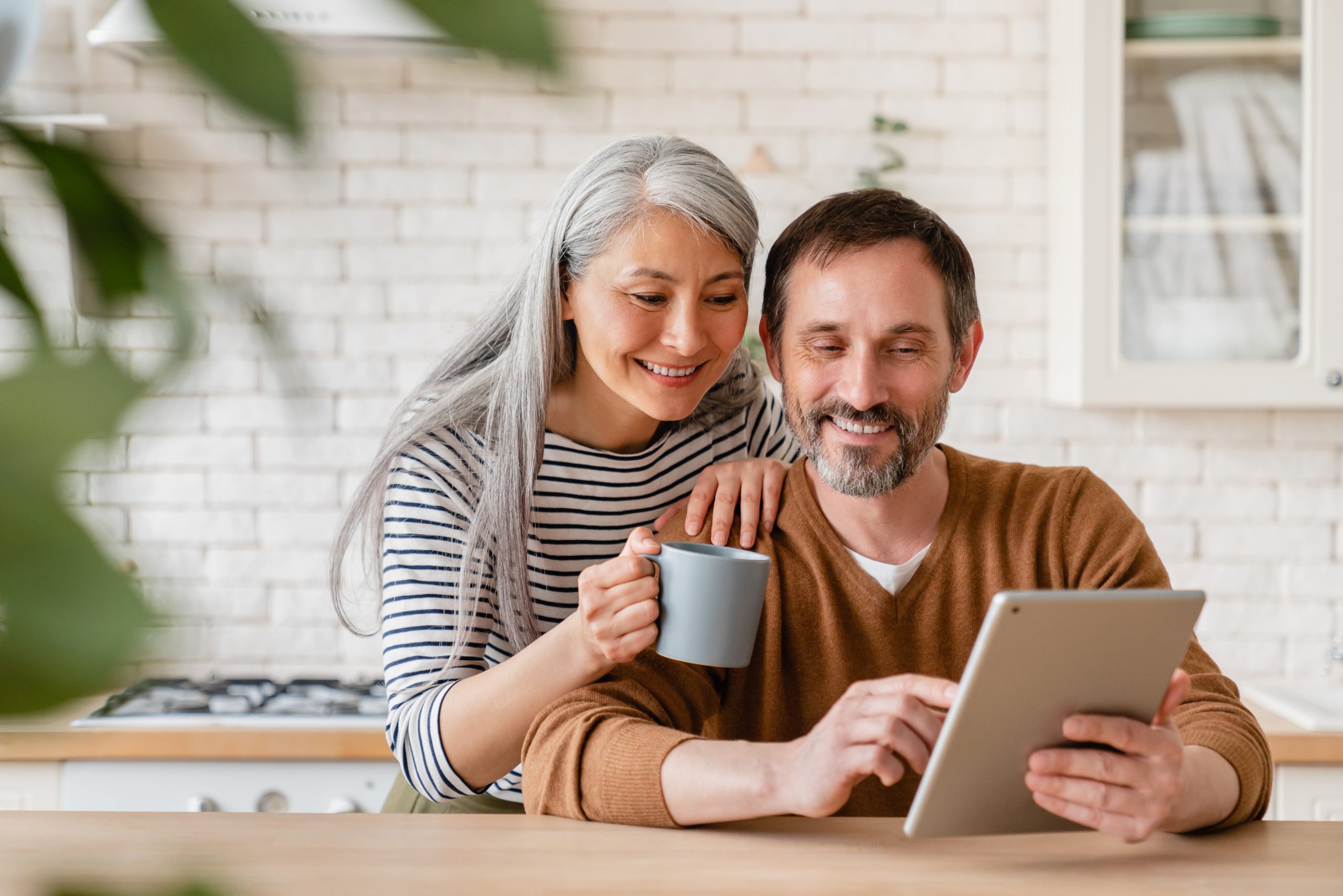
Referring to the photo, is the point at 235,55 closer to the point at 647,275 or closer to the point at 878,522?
the point at 647,275

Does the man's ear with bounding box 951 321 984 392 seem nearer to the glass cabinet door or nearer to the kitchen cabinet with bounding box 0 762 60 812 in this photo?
the glass cabinet door

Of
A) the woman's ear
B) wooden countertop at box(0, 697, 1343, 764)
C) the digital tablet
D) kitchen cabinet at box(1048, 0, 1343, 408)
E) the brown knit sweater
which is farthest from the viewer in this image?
kitchen cabinet at box(1048, 0, 1343, 408)

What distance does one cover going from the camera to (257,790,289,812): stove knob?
92.5 inches

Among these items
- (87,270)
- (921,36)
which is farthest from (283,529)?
(87,270)

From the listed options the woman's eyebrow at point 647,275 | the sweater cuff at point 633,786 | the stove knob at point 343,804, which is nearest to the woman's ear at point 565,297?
the woman's eyebrow at point 647,275

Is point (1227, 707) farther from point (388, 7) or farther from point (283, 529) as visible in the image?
point (283, 529)

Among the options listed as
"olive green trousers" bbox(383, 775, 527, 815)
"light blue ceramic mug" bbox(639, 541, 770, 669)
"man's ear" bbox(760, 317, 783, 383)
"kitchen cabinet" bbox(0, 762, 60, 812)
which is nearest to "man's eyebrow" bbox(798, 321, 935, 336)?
"man's ear" bbox(760, 317, 783, 383)

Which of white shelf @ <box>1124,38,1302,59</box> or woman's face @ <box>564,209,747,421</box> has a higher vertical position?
white shelf @ <box>1124,38,1302,59</box>

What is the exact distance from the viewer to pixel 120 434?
0.12 metres

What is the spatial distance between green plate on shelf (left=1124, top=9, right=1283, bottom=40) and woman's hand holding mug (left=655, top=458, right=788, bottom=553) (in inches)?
60.9

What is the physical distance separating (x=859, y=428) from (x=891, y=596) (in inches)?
8.4

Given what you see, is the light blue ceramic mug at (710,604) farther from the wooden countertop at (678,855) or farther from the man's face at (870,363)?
the man's face at (870,363)

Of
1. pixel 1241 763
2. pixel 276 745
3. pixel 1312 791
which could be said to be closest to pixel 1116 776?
pixel 1241 763

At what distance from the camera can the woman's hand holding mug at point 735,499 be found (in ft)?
4.98
